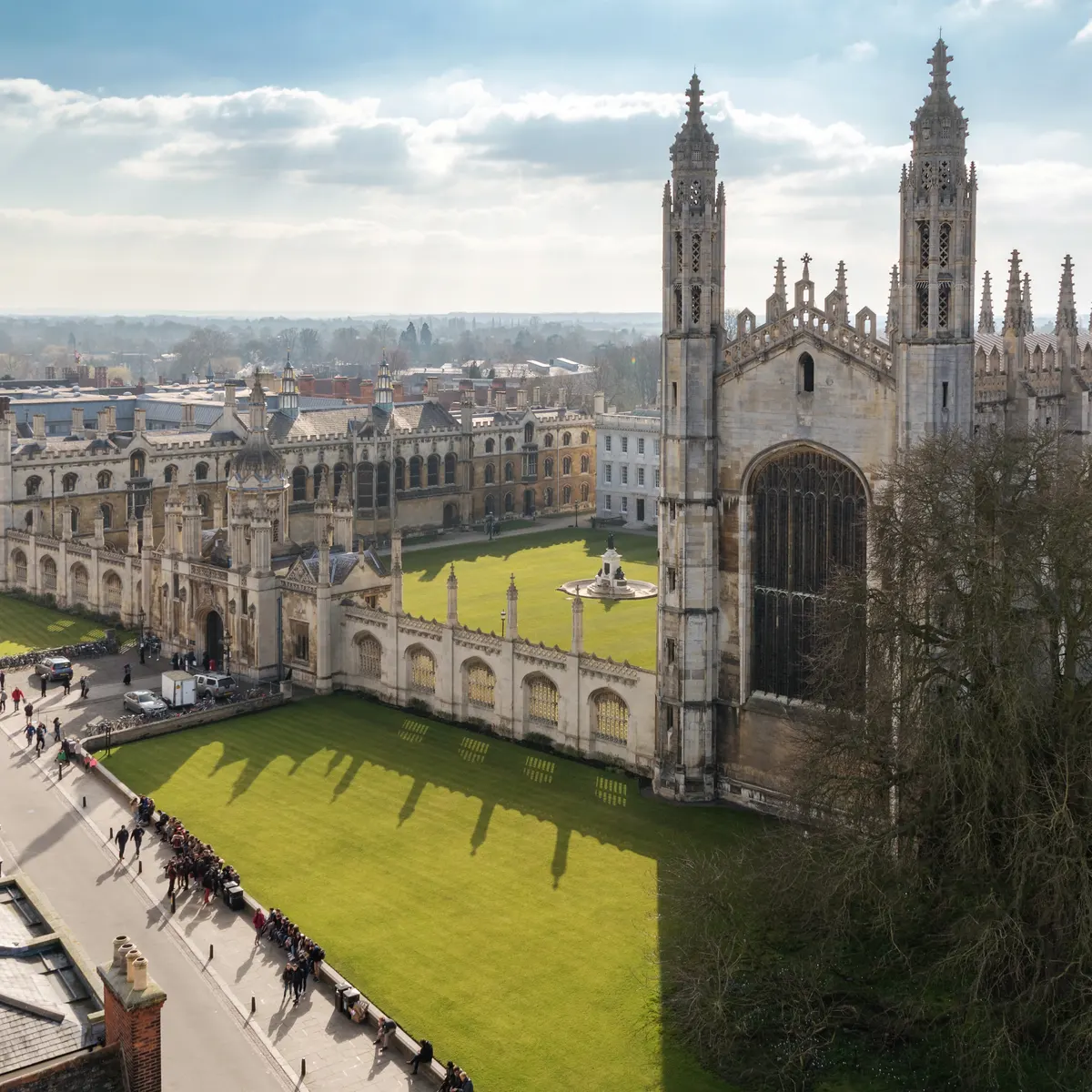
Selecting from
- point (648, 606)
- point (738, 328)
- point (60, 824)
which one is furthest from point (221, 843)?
point (648, 606)

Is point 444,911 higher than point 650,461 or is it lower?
lower

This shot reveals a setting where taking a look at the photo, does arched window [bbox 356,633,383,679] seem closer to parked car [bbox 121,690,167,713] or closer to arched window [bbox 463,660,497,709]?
arched window [bbox 463,660,497,709]

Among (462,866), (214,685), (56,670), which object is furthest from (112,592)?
(462,866)

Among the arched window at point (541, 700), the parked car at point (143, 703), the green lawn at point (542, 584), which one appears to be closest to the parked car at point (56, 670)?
the parked car at point (143, 703)

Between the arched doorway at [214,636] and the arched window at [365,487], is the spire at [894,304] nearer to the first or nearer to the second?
the arched doorway at [214,636]

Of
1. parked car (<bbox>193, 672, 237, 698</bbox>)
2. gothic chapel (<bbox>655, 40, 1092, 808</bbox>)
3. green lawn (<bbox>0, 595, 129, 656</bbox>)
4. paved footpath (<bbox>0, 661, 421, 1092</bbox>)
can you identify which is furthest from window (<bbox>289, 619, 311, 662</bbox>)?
gothic chapel (<bbox>655, 40, 1092, 808</bbox>)

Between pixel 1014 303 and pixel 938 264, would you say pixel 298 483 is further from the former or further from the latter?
pixel 938 264

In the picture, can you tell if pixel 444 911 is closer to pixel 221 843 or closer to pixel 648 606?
pixel 221 843
